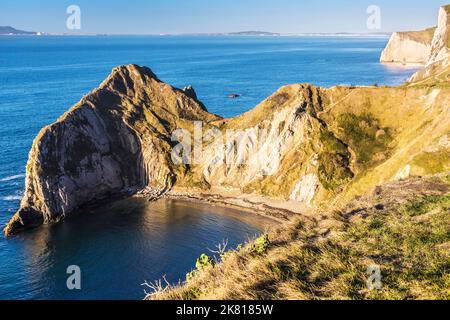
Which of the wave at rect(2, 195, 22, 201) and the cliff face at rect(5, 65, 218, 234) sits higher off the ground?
the cliff face at rect(5, 65, 218, 234)

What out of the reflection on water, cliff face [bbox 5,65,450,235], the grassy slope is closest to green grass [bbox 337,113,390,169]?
cliff face [bbox 5,65,450,235]

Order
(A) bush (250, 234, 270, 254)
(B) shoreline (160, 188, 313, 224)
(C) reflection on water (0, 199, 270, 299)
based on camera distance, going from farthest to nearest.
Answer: (B) shoreline (160, 188, 313, 224), (C) reflection on water (0, 199, 270, 299), (A) bush (250, 234, 270, 254)

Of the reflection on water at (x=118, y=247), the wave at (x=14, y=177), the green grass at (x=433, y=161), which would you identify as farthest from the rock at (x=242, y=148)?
the wave at (x=14, y=177)

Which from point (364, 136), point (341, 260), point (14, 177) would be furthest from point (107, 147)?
point (341, 260)

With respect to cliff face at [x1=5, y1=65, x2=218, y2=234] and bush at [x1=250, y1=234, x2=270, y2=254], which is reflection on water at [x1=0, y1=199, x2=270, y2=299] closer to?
cliff face at [x1=5, y1=65, x2=218, y2=234]

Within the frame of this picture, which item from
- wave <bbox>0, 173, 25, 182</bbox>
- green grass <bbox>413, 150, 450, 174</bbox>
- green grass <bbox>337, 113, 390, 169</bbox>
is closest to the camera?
green grass <bbox>413, 150, 450, 174</bbox>
